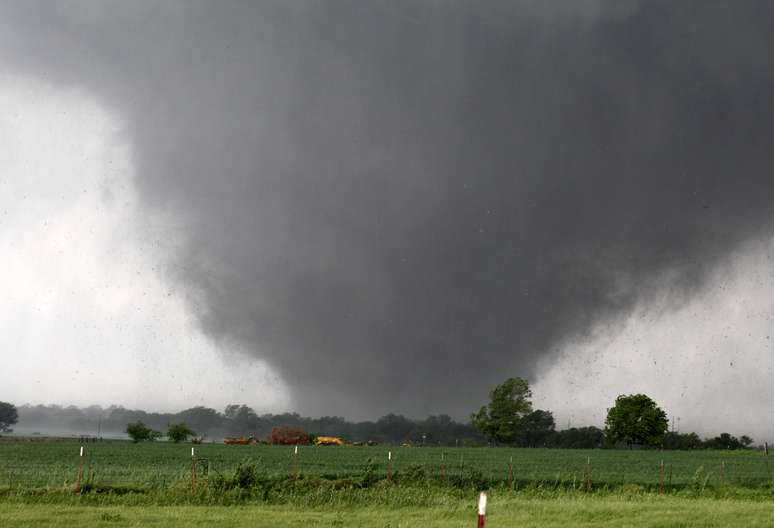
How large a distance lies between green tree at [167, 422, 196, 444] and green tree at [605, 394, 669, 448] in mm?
91106

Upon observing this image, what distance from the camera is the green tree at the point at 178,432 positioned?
151 m

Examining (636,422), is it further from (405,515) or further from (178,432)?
(405,515)

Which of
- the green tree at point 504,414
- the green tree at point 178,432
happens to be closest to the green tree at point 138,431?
the green tree at point 178,432

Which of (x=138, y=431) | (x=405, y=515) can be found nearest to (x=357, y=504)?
(x=405, y=515)

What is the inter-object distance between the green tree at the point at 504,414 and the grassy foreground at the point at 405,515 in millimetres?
142830

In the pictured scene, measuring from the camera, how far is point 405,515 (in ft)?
91.2

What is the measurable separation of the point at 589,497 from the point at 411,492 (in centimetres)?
925

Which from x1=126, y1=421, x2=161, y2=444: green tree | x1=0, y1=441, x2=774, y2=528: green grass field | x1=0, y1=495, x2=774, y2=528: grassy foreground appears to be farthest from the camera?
x1=126, y1=421, x2=161, y2=444: green tree

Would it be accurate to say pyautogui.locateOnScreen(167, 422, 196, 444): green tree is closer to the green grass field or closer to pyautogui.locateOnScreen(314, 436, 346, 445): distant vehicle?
pyautogui.locateOnScreen(314, 436, 346, 445): distant vehicle

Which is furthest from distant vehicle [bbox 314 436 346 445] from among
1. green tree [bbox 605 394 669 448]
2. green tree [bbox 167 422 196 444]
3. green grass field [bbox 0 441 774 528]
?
green grass field [bbox 0 441 774 528]

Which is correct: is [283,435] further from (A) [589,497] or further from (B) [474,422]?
(A) [589,497]

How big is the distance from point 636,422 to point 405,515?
147 m

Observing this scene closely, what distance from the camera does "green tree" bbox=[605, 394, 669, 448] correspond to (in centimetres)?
16100

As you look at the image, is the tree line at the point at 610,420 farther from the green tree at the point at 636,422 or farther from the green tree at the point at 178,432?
the green tree at the point at 178,432
